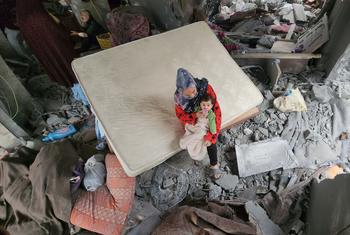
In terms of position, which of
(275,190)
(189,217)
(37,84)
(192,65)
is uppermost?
(192,65)

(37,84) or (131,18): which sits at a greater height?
(131,18)

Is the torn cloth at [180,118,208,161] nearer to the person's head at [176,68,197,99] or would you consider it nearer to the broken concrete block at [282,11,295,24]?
the person's head at [176,68,197,99]

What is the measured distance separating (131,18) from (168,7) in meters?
0.44

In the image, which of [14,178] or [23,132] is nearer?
[14,178]

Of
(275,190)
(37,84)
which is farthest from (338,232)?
(37,84)

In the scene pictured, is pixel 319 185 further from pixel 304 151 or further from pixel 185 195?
pixel 185 195

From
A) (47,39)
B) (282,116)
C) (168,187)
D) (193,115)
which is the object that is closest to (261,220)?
(168,187)

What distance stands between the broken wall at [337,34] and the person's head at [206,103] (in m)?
1.73

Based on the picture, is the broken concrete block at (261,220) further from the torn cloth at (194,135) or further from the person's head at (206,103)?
the person's head at (206,103)

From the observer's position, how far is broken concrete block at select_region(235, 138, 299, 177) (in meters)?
2.53

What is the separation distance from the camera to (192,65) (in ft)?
7.68

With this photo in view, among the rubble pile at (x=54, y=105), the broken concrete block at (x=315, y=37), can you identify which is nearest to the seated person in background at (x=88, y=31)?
Result: the rubble pile at (x=54, y=105)

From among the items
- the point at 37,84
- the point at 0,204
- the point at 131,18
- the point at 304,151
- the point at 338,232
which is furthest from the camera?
the point at 37,84

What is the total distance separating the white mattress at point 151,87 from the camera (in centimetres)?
195
